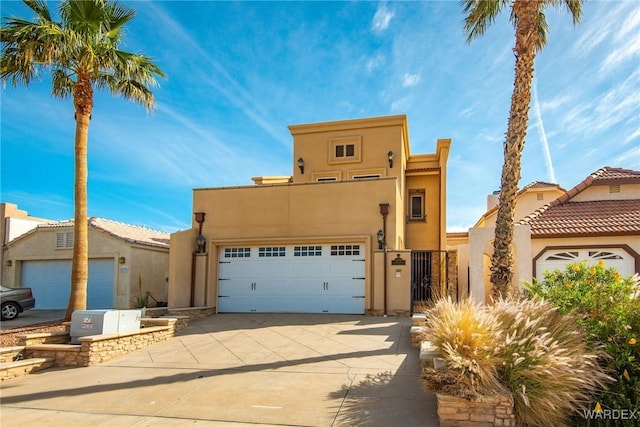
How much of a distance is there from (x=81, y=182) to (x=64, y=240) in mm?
8854

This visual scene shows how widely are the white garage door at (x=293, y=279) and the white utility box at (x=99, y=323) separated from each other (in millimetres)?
5108

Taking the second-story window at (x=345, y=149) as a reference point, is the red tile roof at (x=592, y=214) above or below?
below

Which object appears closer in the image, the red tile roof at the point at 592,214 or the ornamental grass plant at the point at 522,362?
the ornamental grass plant at the point at 522,362

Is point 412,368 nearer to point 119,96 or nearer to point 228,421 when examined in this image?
point 228,421

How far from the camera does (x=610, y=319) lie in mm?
6508

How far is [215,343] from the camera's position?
10539mm

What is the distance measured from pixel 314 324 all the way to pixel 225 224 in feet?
18.7

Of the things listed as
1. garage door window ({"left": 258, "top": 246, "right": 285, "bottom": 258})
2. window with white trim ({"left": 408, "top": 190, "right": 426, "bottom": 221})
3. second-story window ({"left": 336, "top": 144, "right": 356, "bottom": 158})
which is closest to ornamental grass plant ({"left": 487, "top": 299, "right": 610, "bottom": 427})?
garage door window ({"left": 258, "top": 246, "right": 285, "bottom": 258})

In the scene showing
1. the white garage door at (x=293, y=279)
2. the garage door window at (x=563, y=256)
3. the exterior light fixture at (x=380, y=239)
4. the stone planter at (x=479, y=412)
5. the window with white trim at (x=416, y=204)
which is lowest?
the stone planter at (x=479, y=412)

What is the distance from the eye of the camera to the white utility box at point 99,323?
33.4ft

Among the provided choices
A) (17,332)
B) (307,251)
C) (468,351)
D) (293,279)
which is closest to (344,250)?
(307,251)

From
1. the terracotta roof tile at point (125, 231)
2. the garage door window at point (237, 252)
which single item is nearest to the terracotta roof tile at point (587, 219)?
the garage door window at point (237, 252)

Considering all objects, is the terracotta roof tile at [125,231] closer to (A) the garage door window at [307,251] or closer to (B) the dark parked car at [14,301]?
(B) the dark parked car at [14,301]

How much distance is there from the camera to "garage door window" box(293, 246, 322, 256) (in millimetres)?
15050
